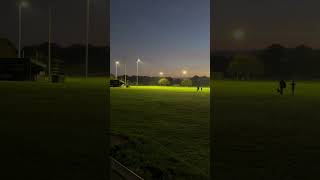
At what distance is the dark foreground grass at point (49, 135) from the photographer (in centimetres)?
576

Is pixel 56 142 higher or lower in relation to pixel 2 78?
lower

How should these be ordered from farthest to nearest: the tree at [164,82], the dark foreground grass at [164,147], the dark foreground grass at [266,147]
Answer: the tree at [164,82], the dark foreground grass at [164,147], the dark foreground grass at [266,147]

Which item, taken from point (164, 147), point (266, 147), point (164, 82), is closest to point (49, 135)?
point (164, 147)

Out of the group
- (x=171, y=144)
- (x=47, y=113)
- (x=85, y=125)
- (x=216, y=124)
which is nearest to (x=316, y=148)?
(x=171, y=144)

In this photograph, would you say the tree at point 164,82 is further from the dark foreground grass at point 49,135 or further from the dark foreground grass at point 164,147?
the dark foreground grass at point 164,147

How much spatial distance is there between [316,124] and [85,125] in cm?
688

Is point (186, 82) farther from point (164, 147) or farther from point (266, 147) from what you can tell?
point (266, 147)

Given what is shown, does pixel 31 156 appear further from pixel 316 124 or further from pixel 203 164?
pixel 316 124

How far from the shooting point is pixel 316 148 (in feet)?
24.6

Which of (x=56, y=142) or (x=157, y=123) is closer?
(x=56, y=142)

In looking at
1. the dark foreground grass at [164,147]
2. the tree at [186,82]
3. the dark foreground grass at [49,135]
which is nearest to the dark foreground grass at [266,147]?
the dark foreground grass at [164,147]

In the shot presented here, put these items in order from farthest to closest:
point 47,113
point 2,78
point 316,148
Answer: point 2,78, point 47,113, point 316,148

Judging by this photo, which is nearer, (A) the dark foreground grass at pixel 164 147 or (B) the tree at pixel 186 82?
(A) the dark foreground grass at pixel 164 147

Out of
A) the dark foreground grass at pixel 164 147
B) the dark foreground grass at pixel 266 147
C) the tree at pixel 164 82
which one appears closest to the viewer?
the dark foreground grass at pixel 266 147
